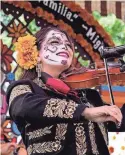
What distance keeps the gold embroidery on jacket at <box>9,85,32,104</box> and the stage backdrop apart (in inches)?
94.8

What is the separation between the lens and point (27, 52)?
81.7 inches

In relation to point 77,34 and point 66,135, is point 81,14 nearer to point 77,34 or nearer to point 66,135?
point 77,34

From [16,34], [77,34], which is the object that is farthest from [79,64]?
[16,34]

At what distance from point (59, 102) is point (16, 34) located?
106 inches

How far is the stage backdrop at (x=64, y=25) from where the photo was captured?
14.2 ft

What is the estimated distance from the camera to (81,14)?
454cm

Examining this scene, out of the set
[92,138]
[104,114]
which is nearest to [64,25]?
[92,138]

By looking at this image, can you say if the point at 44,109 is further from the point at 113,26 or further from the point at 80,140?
the point at 113,26

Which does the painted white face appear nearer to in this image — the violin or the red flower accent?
the violin

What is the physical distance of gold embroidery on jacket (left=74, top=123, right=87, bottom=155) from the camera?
1869mm

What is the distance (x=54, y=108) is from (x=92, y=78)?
0.33 meters

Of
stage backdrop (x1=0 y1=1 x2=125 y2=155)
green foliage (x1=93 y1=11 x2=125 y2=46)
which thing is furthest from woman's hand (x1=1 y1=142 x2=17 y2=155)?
green foliage (x1=93 y1=11 x2=125 y2=46)

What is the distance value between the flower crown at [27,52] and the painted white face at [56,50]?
36 millimetres

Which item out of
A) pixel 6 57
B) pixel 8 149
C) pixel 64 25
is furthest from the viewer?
pixel 64 25
